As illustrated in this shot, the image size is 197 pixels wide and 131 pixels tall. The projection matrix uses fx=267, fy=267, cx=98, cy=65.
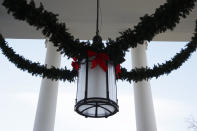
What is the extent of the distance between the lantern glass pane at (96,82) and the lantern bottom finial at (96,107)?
0.14 ft

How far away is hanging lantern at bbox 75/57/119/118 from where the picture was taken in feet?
6.72

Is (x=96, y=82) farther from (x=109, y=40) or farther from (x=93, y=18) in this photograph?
(x=93, y=18)

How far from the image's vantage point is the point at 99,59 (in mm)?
2244

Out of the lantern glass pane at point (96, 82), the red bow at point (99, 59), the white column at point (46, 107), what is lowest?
the lantern glass pane at point (96, 82)

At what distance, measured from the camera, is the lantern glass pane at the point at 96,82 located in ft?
6.72

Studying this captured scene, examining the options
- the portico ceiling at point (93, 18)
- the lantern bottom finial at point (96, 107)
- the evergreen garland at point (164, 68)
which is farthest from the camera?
the portico ceiling at point (93, 18)

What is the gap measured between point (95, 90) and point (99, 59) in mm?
307

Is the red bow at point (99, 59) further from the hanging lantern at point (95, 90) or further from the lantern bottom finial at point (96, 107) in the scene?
the lantern bottom finial at point (96, 107)

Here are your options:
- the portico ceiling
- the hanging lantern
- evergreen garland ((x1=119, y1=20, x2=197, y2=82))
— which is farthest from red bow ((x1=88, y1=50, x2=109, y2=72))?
the portico ceiling

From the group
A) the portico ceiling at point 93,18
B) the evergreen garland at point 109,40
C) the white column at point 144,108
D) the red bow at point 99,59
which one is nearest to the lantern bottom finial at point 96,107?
the red bow at point 99,59

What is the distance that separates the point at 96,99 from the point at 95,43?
24.0 inches

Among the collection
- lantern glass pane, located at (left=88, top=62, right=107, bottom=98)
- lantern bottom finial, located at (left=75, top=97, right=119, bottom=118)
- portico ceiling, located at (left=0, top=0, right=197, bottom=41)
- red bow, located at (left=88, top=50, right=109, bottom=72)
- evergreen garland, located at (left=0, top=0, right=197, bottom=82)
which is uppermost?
portico ceiling, located at (left=0, top=0, right=197, bottom=41)

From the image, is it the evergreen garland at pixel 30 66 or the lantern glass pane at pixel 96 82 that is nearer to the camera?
the lantern glass pane at pixel 96 82

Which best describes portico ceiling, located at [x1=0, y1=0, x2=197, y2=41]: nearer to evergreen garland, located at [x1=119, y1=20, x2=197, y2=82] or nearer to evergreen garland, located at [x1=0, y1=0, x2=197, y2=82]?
evergreen garland, located at [x1=119, y1=20, x2=197, y2=82]
